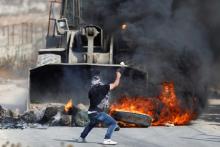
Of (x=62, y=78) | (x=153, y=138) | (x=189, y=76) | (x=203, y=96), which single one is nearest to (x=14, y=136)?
(x=153, y=138)

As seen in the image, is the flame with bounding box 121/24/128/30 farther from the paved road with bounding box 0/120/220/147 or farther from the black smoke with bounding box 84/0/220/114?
the paved road with bounding box 0/120/220/147

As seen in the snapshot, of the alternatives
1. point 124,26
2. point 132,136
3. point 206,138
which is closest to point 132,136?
point 132,136

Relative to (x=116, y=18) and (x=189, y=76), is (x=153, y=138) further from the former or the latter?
(x=116, y=18)

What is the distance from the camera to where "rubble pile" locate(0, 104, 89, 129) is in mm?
14430

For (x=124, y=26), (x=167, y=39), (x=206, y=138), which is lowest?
(x=206, y=138)

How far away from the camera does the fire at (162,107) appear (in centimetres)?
1510

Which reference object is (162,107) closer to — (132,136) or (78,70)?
(132,136)

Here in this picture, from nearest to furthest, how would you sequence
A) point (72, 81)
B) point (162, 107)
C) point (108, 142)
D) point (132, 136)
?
point (108, 142) → point (132, 136) → point (162, 107) → point (72, 81)

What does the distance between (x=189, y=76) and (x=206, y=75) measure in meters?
1.38

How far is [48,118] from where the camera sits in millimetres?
14711

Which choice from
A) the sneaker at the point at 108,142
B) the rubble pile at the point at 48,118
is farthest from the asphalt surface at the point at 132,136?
the rubble pile at the point at 48,118

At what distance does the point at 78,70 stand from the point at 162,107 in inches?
107

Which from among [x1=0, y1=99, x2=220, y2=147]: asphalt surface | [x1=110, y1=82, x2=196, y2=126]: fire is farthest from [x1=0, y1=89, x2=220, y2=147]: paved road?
[x1=110, y1=82, x2=196, y2=126]: fire

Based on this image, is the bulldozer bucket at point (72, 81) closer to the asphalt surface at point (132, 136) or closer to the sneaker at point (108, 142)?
the asphalt surface at point (132, 136)
